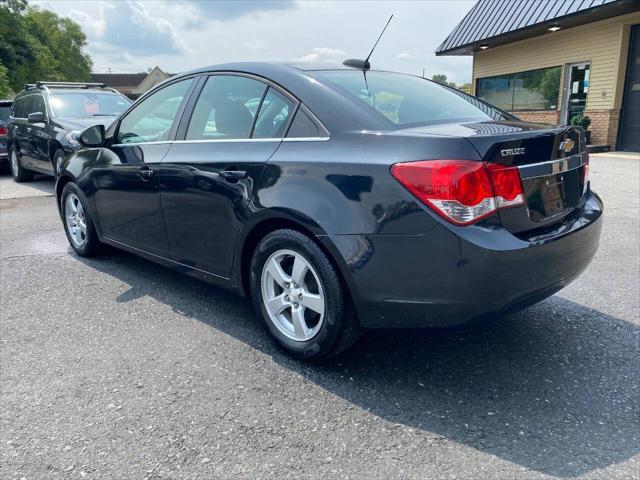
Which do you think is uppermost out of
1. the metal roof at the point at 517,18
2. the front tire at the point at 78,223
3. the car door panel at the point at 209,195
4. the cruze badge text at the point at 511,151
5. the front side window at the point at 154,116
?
the metal roof at the point at 517,18

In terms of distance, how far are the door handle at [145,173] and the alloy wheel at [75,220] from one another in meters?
1.27

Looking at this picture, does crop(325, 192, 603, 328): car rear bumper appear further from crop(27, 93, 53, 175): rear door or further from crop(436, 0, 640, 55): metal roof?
crop(436, 0, 640, 55): metal roof

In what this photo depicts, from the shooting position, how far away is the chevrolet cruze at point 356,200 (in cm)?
228

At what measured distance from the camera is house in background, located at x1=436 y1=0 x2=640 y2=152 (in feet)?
44.2

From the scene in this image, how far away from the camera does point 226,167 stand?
304 cm

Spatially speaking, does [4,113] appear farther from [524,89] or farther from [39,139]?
[524,89]

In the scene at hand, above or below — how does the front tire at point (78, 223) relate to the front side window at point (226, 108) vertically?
below

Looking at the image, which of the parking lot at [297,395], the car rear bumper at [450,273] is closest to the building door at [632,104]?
the parking lot at [297,395]

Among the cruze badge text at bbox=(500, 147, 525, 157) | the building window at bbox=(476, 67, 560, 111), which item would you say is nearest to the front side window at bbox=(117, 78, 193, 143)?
the cruze badge text at bbox=(500, 147, 525, 157)

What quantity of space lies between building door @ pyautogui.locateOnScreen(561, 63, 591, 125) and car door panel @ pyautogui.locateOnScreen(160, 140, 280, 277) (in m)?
14.9

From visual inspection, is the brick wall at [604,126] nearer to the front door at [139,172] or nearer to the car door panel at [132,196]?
the front door at [139,172]

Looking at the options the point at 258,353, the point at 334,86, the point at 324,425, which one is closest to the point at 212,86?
the point at 334,86

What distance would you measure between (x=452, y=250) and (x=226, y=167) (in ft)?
4.70

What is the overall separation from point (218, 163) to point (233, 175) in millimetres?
183
